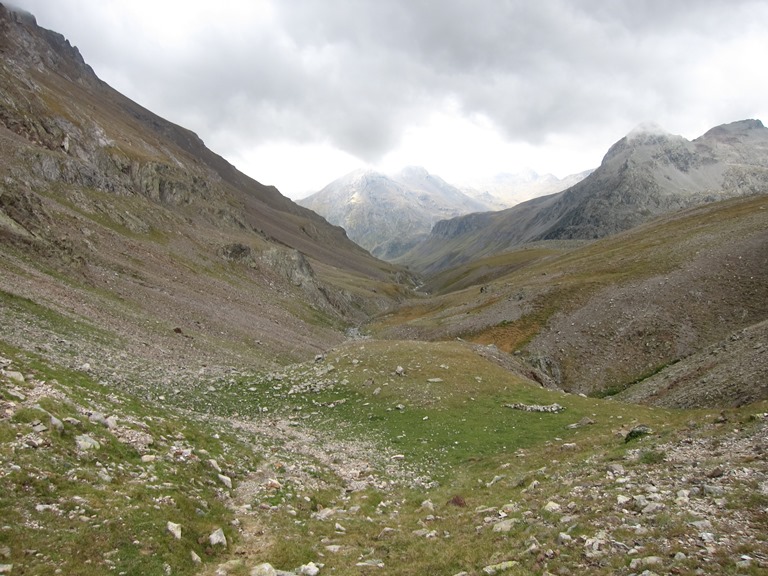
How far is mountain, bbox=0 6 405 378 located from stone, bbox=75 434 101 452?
13.4 meters

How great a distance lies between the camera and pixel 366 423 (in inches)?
1169

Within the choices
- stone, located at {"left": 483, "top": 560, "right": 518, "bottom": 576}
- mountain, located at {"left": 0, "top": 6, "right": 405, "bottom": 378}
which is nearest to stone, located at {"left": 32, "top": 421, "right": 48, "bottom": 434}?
mountain, located at {"left": 0, "top": 6, "right": 405, "bottom": 378}

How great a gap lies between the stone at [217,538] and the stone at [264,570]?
1.72 meters

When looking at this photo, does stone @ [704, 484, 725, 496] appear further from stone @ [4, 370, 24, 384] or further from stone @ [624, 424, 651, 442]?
stone @ [4, 370, 24, 384]

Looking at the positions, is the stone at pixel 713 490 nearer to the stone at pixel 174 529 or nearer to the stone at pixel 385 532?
the stone at pixel 385 532

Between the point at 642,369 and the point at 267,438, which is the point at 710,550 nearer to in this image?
the point at 267,438

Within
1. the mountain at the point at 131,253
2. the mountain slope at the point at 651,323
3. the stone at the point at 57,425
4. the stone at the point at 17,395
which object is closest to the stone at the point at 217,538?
the stone at the point at 57,425

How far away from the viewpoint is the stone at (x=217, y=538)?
43.1 feet

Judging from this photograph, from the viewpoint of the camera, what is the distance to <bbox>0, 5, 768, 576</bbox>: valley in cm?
1184

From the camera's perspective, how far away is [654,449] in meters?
18.3

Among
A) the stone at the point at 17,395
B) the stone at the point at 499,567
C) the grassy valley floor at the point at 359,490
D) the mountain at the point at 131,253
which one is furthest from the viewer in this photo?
the mountain at the point at 131,253

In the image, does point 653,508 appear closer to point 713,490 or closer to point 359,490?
point 713,490

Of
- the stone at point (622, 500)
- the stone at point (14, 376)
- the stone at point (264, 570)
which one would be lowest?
the stone at point (264, 570)

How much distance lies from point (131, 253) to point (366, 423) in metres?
55.7
